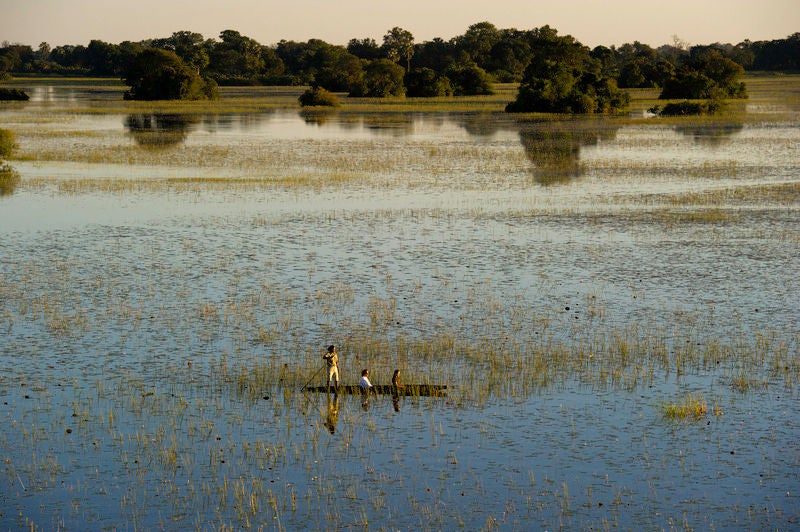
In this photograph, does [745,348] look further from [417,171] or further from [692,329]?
[417,171]

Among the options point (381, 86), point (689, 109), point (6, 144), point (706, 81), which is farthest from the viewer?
point (381, 86)

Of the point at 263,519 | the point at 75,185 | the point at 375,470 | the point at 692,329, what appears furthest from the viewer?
the point at 75,185

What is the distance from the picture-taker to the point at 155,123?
106 metres

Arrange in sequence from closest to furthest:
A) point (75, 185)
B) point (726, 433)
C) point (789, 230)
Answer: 1. point (726, 433)
2. point (789, 230)
3. point (75, 185)

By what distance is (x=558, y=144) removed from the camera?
79.5 meters

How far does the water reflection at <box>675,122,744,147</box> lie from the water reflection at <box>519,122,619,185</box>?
5.88 m

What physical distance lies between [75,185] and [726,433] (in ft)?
145

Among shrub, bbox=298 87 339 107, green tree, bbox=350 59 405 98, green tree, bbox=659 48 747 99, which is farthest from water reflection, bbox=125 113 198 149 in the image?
green tree, bbox=659 48 747 99

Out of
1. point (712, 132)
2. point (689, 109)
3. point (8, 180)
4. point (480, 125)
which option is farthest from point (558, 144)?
point (689, 109)

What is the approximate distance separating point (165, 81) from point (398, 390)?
446 feet

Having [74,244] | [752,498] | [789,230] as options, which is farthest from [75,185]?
[752,498]

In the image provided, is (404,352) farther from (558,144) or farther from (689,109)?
(689,109)

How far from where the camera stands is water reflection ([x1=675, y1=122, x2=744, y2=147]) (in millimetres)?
81625

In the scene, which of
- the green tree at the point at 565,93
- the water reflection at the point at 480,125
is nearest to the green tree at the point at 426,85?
the green tree at the point at 565,93
